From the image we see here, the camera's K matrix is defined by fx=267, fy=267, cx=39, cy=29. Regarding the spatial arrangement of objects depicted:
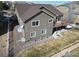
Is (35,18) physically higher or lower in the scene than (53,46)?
higher

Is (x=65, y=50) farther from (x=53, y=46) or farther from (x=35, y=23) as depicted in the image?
(x=35, y=23)

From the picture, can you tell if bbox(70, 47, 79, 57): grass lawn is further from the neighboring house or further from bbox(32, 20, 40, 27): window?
bbox(32, 20, 40, 27): window

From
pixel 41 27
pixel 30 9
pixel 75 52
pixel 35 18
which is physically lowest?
pixel 75 52

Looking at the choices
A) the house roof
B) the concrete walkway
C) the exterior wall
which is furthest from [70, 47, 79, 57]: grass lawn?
the house roof

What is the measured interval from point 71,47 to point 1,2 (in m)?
1.14

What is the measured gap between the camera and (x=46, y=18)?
3.66 meters

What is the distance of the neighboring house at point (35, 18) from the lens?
3.64 meters

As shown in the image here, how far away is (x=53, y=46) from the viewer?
3.69 meters

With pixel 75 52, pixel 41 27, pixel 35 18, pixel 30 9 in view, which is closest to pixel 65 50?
pixel 75 52

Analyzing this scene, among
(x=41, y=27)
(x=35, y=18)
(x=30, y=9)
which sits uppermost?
(x=30, y=9)

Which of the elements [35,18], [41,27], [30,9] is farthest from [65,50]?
[30,9]

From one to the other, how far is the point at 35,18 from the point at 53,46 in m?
0.46

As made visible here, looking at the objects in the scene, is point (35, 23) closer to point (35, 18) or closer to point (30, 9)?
point (35, 18)

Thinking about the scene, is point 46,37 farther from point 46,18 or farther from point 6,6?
point 6,6
